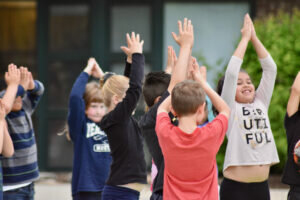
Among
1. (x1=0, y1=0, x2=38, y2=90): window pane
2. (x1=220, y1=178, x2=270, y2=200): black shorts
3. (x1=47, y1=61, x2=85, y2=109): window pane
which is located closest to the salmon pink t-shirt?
(x1=220, y1=178, x2=270, y2=200): black shorts

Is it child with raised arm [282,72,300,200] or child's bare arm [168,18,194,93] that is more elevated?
child's bare arm [168,18,194,93]

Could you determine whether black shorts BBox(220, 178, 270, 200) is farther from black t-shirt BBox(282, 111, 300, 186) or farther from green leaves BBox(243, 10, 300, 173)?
green leaves BBox(243, 10, 300, 173)

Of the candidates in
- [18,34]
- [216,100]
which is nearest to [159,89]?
[216,100]

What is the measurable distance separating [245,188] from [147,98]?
93 cm

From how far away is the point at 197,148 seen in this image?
3213 mm

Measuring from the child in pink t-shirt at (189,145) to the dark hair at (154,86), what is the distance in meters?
0.57

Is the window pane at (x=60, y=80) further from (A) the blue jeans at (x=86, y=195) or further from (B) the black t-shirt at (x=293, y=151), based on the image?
(B) the black t-shirt at (x=293, y=151)

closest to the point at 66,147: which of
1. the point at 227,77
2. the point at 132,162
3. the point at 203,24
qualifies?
the point at 203,24

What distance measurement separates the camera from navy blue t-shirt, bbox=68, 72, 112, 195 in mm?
4629

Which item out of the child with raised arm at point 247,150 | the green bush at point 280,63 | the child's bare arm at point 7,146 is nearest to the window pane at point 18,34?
the green bush at point 280,63

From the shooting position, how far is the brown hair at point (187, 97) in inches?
125

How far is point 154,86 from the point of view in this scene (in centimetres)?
388

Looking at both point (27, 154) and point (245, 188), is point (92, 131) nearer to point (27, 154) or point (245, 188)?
point (27, 154)

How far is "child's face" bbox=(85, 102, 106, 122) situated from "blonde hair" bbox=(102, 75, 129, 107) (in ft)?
1.92
